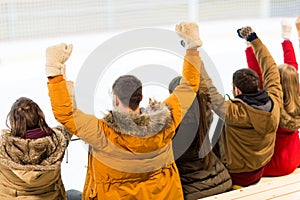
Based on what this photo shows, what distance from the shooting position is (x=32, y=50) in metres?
8.62

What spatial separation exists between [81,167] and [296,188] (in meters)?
1.40

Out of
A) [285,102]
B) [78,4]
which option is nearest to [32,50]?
[78,4]

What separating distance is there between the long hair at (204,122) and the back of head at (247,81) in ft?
0.64

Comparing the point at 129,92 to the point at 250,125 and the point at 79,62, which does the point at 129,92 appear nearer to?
the point at 250,125

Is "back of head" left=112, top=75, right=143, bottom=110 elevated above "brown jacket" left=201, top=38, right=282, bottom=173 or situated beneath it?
elevated above

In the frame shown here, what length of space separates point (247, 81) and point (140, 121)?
0.79 m

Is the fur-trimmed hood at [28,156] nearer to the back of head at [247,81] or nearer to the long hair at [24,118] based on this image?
the long hair at [24,118]

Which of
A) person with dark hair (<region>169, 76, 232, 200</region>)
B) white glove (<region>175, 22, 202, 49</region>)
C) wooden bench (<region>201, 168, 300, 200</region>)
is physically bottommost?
wooden bench (<region>201, 168, 300, 200</region>)

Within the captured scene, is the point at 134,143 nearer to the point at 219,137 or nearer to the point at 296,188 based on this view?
the point at 219,137

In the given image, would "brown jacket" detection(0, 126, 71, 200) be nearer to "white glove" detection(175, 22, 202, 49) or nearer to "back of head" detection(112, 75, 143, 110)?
"back of head" detection(112, 75, 143, 110)

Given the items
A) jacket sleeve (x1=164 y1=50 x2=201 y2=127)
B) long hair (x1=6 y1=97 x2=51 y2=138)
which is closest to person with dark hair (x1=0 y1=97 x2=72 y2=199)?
long hair (x1=6 y1=97 x2=51 y2=138)

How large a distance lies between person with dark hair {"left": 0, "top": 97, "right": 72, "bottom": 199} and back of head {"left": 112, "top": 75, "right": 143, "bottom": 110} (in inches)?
13.7

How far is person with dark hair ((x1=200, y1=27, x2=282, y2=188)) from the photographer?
2773 mm

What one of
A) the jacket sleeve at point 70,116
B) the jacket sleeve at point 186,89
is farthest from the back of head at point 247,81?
the jacket sleeve at point 70,116
